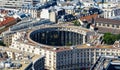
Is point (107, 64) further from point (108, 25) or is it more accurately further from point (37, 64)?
point (108, 25)

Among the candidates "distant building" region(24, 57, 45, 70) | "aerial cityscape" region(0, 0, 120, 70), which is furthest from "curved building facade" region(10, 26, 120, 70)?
"distant building" region(24, 57, 45, 70)

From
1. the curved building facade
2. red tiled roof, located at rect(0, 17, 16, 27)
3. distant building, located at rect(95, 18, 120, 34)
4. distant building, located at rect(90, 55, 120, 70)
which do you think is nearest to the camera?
distant building, located at rect(90, 55, 120, 70)

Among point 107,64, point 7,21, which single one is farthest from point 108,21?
point 107,64

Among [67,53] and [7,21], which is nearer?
[67,53]

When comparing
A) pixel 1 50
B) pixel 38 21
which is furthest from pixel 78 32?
pixel 1 50

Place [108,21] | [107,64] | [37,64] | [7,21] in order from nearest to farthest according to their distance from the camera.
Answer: [107,64] < [37,64] < [108,21] < [7,21]

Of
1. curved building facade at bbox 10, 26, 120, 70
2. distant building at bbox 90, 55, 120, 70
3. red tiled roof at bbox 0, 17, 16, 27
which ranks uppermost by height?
distant building at bbox 90, 55, 120, 70

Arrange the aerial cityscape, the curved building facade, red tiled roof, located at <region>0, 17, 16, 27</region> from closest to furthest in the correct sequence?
the aerial cityscape
the curved building facade
red tiled roof, located at <region>0, 17, 16, 27</region>

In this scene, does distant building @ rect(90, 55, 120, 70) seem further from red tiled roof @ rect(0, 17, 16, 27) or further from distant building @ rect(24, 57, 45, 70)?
red tiled roof @ rect(0, 17, 16, 27)

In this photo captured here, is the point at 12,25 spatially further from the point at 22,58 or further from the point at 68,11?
the point at 22,58
